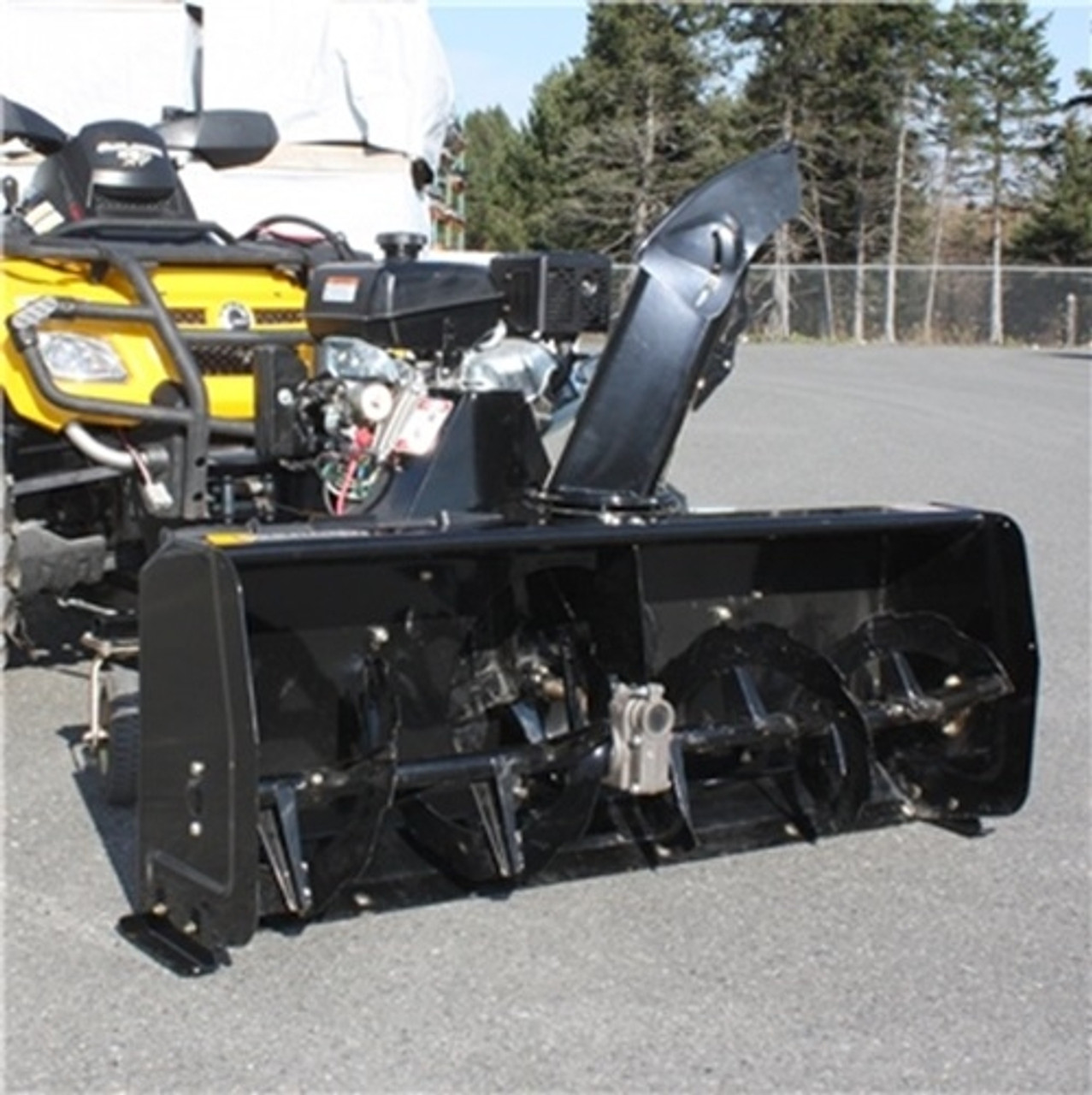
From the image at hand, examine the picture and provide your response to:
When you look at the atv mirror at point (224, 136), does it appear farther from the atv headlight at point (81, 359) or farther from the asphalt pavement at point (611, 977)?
the asphalt pavement at point (611, 977)

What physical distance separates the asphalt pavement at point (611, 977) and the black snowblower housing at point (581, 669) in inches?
4.4

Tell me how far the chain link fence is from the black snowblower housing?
32.3 meters

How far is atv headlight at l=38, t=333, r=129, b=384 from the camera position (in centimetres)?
508

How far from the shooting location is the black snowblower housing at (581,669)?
151 inches

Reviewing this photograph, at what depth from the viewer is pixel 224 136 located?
20.3ft

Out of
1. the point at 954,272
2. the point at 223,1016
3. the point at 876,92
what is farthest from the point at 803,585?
the point at 876,92

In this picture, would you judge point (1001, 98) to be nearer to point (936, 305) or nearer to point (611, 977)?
point (936, 305)

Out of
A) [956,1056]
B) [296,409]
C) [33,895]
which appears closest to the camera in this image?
[956,1056]

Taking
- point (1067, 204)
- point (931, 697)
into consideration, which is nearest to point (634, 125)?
point (1067, 204)

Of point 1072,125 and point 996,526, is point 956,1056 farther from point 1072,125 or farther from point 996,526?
point 1072,125

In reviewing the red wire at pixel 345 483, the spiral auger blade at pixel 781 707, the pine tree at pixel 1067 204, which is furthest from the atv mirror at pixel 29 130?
the pine tree at pixel 1067 204

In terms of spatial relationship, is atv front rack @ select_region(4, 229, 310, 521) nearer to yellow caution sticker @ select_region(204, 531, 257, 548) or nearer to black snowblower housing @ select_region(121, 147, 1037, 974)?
black snowblower housing @ select_region(121, 147, 1037, 974)

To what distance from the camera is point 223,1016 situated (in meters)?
3.69

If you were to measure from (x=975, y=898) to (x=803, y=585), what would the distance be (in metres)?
0.92
